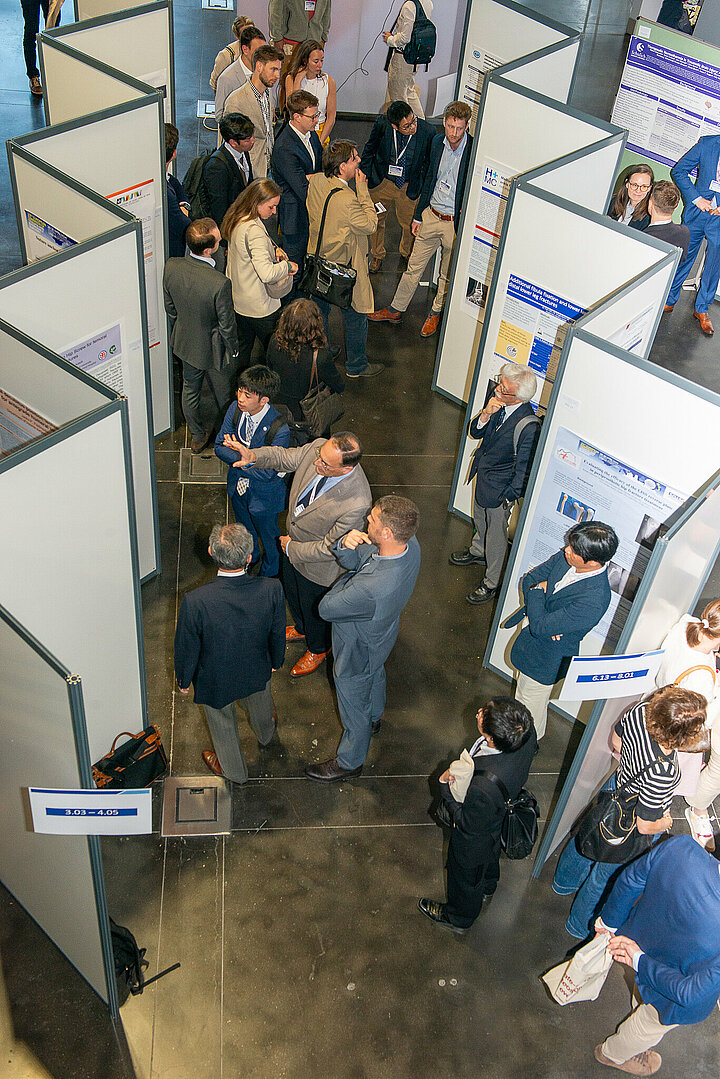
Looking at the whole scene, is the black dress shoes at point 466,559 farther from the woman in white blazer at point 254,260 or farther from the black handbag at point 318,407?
the woman in white blazer at point 254,260

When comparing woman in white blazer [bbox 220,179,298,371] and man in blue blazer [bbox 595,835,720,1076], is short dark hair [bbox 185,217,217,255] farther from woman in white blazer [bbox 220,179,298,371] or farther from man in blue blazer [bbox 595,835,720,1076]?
man in blue blazer [bbox 595,835,720,1076]

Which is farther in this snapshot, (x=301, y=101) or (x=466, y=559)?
(x=301, y=101)

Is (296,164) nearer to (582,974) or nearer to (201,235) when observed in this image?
(201,235)

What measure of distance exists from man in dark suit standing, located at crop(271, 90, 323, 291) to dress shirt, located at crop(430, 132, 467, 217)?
2.82ft

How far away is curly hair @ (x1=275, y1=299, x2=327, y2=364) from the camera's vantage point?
5.14 meters

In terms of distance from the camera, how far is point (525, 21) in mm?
7062

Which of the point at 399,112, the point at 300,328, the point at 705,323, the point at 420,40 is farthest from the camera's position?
the point at 420,40

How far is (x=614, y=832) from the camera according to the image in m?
3.82

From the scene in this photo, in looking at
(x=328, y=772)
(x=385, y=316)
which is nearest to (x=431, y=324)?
(x=385, y=316)

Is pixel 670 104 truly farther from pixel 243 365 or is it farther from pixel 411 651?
pixel 411 651

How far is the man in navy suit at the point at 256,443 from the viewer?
4840 mm

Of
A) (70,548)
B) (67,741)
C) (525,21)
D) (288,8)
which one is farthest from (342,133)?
(67,741)

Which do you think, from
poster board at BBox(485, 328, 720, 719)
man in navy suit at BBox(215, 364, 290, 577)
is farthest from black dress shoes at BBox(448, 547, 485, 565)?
man in navy suit at BBox(215, 364, 290, 577)

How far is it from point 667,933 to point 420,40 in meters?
7.62
